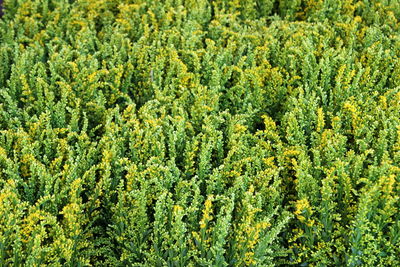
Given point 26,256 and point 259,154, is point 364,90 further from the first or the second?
point 26,256

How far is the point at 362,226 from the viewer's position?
7.70 feet

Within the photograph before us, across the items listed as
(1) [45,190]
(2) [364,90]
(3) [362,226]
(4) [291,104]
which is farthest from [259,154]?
(1) [45,190]

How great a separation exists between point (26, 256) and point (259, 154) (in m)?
1.43

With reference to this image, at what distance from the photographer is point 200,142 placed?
9.72ft

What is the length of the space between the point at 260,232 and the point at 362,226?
0.52 meters

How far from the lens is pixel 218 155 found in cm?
291

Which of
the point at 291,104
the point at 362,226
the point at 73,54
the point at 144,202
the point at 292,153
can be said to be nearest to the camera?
the point at 362,226

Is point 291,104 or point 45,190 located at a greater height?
point 291,104

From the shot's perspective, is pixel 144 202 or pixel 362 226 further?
pixel 144 202

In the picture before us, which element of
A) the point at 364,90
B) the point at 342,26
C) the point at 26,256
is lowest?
the point at 26,256

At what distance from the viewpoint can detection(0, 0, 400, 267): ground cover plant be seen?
245cm

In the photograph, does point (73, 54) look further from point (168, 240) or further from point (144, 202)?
point (168, 240)

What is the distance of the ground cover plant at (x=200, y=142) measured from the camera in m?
2.45

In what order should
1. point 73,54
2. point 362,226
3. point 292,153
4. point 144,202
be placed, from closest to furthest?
point 362,226, point 144,202, point 292,153, point 73,54
